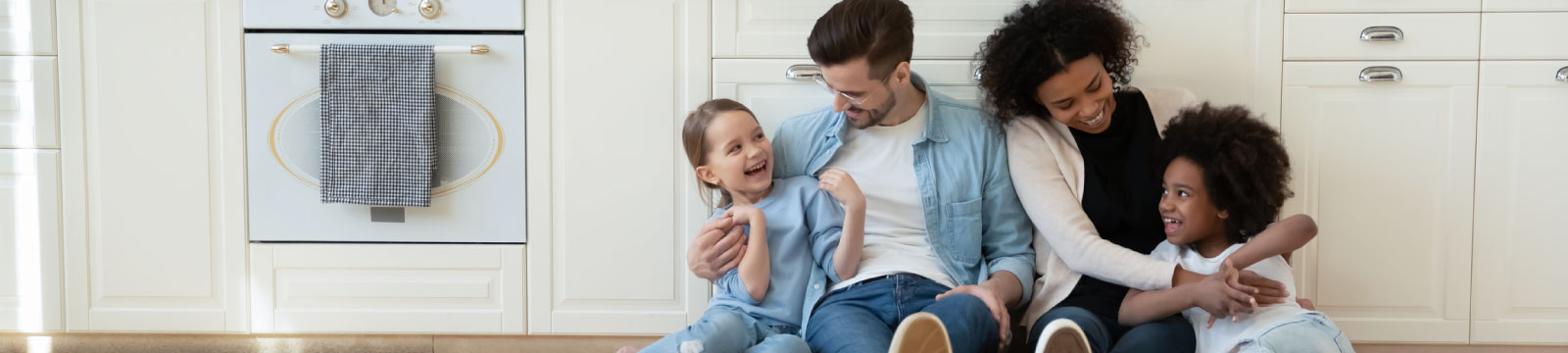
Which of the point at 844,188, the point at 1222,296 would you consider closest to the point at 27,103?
the point at 844,188

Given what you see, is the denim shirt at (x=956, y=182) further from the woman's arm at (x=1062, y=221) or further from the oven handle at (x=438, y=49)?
the oven handle at (x=438, y=49)

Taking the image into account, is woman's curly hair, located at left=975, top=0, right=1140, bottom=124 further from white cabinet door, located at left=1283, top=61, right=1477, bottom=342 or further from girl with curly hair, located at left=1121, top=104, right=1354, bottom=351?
white cabinet door, located at left=1283, top=61, right=1477, bottom=342

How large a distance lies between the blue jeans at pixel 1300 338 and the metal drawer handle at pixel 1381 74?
0.60m

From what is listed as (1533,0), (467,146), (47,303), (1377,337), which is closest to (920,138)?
(467,146)

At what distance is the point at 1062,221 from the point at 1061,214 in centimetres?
1

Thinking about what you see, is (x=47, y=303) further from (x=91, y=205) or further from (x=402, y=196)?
(x=402, y=196)

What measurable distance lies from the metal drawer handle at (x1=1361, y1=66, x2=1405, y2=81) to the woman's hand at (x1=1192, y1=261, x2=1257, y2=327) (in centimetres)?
63

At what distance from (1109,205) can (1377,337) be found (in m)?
0.69

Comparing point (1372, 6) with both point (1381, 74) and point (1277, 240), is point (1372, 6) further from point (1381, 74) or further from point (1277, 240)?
point (1277, 240)

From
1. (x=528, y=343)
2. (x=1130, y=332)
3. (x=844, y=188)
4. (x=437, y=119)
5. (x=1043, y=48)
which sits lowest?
(x=528, y=343)

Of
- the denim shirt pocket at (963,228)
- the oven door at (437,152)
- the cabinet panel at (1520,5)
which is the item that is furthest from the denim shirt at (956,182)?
the cabinet panel at (1520,5)

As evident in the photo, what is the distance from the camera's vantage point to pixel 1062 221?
5.25ft

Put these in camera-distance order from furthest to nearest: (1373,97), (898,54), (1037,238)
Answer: (1373,97)
(1037,238)
(898,54)

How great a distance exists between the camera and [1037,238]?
1725 mm
